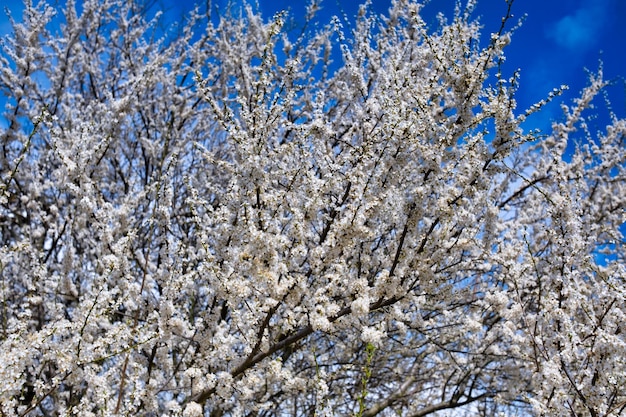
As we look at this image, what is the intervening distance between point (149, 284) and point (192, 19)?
4.92 m

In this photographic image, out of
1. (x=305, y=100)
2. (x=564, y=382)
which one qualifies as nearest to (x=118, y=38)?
(x=305, y=100)

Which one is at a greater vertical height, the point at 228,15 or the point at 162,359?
the point at 228,15

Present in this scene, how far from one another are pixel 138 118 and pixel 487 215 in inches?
225

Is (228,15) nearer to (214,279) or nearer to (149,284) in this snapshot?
(149,284)

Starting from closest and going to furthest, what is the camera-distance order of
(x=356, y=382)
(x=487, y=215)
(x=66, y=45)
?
(x=487, y=215)
(x=356, y=382)
(x=66, y=45)

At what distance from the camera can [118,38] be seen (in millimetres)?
8172

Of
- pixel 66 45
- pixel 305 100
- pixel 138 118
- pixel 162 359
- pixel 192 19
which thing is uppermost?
pixel 192 19

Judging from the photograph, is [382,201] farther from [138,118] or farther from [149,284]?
[138,118]

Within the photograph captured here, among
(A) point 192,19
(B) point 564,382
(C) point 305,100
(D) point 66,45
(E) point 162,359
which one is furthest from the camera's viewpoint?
(A) point 192,19

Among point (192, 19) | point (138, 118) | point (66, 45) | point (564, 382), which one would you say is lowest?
point (564, 382)

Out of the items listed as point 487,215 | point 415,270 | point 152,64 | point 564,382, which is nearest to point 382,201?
point 415,270

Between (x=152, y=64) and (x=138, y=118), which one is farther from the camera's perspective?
(x=138, y=118)

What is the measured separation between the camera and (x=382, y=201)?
3.46 m

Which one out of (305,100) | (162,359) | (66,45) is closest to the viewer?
(162,359)
